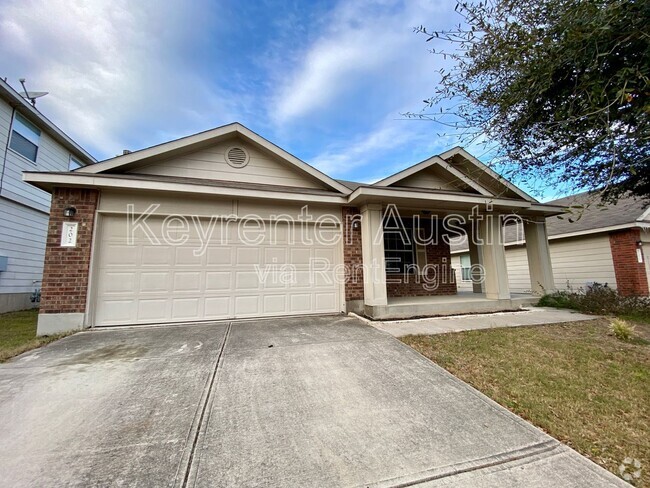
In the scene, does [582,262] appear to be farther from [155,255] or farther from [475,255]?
[155,255]

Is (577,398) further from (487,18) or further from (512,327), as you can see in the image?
(487,18)

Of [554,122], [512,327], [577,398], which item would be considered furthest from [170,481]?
[512,327]

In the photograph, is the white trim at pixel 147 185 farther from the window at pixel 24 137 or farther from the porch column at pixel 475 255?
the porch column at pixel 475 255

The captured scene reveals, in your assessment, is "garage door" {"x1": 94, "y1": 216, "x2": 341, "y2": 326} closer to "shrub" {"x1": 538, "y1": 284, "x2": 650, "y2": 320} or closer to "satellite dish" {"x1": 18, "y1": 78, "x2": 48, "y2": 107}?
"shrub" {"x1": 538, "y1": 284, "x2": 650, "y2": 320}

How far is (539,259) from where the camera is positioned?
908 cm

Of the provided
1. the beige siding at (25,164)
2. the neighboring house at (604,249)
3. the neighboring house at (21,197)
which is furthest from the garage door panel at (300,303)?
the beige siding at (25,164)

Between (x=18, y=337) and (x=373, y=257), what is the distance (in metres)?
7.30

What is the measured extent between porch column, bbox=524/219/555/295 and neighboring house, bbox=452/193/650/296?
109 cm

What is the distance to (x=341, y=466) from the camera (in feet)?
6.72

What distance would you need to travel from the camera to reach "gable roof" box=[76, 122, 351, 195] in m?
6.00

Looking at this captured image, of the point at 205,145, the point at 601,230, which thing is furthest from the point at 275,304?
the point at 601,230

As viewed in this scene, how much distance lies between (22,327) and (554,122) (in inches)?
412

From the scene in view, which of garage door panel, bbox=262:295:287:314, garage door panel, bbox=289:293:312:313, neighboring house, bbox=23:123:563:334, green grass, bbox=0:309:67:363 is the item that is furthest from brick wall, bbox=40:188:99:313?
garage door panel, bbox=289:293:312:313

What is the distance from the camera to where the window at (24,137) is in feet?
29.5
